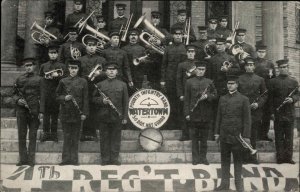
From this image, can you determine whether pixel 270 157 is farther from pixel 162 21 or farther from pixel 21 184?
pixel 162 21

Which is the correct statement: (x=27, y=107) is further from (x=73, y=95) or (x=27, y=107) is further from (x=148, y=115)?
(x=148, y=115)

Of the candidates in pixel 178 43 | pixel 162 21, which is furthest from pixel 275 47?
pixel 178 43

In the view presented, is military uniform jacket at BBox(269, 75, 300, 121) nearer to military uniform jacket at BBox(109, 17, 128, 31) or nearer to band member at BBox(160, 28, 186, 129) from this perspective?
band member at BBox(160, 28, 186, 129)

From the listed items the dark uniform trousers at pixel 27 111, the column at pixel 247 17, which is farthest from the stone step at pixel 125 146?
the column at pixel 247 17

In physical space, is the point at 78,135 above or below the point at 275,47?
below

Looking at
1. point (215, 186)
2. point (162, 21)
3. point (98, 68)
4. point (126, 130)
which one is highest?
point (162, 21)

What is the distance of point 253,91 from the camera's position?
8062 mm

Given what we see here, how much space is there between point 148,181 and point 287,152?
2777 millimetres

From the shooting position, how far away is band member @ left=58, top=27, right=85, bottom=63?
8.72 metres

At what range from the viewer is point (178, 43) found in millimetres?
8836

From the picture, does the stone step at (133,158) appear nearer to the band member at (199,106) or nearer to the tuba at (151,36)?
the band member at (199,106)

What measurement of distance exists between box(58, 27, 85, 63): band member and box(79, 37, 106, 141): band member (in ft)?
1.43

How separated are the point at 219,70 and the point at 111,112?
7.80 feet

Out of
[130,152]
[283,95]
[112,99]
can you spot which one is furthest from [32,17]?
[283,95]
